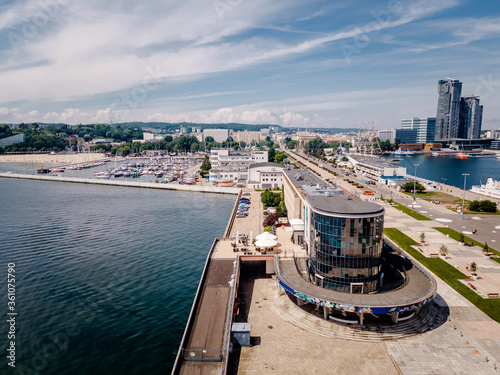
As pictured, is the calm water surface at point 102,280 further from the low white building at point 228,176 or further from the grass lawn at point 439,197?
the grass lawn at point 439,197

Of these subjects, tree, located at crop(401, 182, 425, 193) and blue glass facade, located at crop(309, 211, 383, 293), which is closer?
blue glass facade, located at crop(309, 211, 383, 293)

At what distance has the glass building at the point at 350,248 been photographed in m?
28.0

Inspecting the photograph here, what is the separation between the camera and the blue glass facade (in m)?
28.0

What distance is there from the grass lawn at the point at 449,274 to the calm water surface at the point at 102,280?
1055 inches

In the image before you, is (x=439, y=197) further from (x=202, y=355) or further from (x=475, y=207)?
(x=202, y=355)

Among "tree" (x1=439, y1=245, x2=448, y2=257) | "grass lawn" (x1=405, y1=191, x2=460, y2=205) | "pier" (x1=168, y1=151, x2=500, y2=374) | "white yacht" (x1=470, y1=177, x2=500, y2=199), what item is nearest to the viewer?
"pier" (x1=168, y1=151, x2=500, y2=374)

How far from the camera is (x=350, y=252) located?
1112 inches

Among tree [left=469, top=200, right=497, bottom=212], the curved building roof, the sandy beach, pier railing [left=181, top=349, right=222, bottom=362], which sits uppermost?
the curved building roof

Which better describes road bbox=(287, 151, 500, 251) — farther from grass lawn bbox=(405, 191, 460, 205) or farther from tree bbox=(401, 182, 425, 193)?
tree bbox=(401, 182, 425, 193)

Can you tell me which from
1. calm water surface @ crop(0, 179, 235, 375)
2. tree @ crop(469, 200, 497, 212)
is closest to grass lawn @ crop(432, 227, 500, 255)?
tree @ crop(469, 200, 497, 212)

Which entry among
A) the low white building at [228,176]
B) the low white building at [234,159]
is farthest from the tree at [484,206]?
the low white building at [234,159]

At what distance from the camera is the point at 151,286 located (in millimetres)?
36594

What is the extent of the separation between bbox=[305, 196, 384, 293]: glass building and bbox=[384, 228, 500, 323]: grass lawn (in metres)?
10.7

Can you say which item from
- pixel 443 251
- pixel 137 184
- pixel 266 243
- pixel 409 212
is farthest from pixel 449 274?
pixel 137 184
